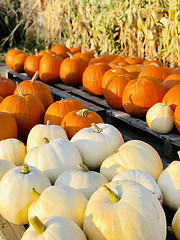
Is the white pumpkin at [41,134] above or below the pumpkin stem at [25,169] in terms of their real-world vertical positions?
below

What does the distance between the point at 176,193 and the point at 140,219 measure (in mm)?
460

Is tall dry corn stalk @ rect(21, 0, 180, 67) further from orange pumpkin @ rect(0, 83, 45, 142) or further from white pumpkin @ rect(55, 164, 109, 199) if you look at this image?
white pumpkin @ rect(55, 164, 109, 199)

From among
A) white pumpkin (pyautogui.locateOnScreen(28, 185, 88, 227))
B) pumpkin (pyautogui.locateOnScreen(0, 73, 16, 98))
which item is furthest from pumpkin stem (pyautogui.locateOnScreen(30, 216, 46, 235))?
pumpkin (pyautogui.locateOnScreen(0, 73, 16, 98))

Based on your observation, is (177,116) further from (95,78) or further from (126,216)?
(126,216)

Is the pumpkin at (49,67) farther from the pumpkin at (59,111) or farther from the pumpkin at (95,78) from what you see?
the pumpkin at (59,111)

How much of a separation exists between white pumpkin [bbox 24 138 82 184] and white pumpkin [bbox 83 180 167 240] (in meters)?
0.56

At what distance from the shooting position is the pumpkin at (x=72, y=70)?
4.87 m

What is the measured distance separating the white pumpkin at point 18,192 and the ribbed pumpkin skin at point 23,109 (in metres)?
1.22

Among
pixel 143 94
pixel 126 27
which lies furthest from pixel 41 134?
pixel 126 27

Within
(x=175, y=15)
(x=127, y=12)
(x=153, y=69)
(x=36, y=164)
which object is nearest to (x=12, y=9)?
(x=127, y=12)

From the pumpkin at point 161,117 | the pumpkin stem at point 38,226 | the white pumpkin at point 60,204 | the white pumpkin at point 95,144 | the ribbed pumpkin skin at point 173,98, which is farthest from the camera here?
the ribbed pumpkin skin at point 173,98

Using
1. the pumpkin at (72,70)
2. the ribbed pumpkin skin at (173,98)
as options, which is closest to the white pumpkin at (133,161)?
the ribbed pumpkin skin at (173,98)

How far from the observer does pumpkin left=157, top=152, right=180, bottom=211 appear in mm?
1772

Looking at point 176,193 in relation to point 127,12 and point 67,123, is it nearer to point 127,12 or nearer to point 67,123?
point 67,123
